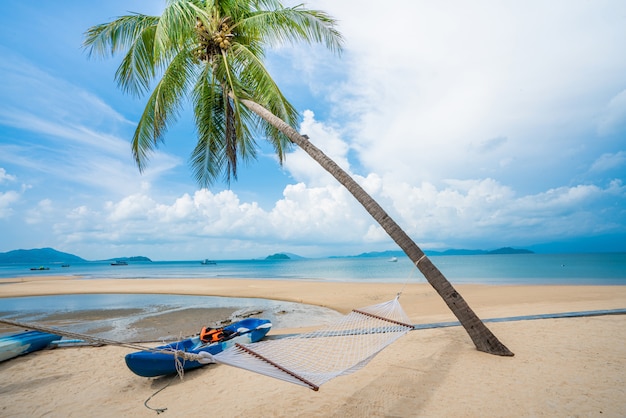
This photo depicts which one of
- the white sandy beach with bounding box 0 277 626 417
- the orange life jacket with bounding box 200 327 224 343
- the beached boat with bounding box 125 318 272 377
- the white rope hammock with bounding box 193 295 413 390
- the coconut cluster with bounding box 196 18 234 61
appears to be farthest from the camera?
the coconut cluster with bounding box 196 18 234 61

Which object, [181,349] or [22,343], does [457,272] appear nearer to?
[181,349]

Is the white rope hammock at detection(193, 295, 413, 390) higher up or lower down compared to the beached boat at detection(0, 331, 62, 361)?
higher up

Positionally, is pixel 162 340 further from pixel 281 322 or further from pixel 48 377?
pixel 281 322

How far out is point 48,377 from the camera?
11.3 ft

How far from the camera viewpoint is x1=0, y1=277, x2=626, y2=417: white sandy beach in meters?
2.38

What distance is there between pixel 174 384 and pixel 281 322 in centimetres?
341

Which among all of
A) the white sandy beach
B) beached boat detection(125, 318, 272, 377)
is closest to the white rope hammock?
the white sandy beach

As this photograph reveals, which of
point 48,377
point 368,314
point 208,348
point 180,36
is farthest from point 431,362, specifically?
point 180,36

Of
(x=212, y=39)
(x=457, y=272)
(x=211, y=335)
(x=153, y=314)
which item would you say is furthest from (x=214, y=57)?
(x=457, y=272)

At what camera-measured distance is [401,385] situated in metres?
2.78

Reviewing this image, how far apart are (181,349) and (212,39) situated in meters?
4.65

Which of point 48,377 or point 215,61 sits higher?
point 215,61

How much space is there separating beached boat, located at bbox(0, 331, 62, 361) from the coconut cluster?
5.06 metres

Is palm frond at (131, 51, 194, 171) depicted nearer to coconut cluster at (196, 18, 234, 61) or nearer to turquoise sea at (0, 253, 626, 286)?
coconut cluster at (196, 18, 234, 61)
